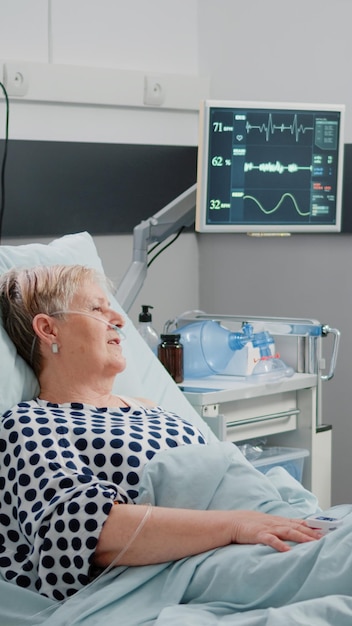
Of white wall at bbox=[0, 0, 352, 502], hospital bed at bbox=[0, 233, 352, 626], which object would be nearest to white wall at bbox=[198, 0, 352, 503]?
white wall at bbox=[0, 0, 352, 502]

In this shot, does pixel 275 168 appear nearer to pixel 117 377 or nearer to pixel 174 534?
pixel 117 377

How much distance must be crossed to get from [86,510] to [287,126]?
5.23 feet

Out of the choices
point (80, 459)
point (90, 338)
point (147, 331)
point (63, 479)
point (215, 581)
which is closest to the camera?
point (215, 581)

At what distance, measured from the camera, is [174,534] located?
1872mm

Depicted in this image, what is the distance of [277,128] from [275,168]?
0.38 ft

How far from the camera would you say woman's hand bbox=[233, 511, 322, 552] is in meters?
1.83

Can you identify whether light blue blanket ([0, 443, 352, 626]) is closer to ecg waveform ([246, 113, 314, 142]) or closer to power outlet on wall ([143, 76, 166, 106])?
ecg waveform ([246, 113, 314, 142])

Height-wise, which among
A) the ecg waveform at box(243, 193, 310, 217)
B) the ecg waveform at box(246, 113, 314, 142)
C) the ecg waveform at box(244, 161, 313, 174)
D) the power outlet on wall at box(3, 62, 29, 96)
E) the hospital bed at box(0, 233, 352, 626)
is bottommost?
the hospital bed at box(0, 233, 352, 626)

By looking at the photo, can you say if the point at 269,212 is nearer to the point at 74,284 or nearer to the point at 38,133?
the point at 38,133

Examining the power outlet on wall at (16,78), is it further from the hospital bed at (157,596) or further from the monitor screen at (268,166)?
the hospital bed at (157,596)

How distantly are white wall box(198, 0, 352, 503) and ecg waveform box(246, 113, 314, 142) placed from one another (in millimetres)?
511

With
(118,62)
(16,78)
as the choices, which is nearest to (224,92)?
(118,62)

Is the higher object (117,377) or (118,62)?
(118,62)

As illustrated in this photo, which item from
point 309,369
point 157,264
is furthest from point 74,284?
point 157,264
